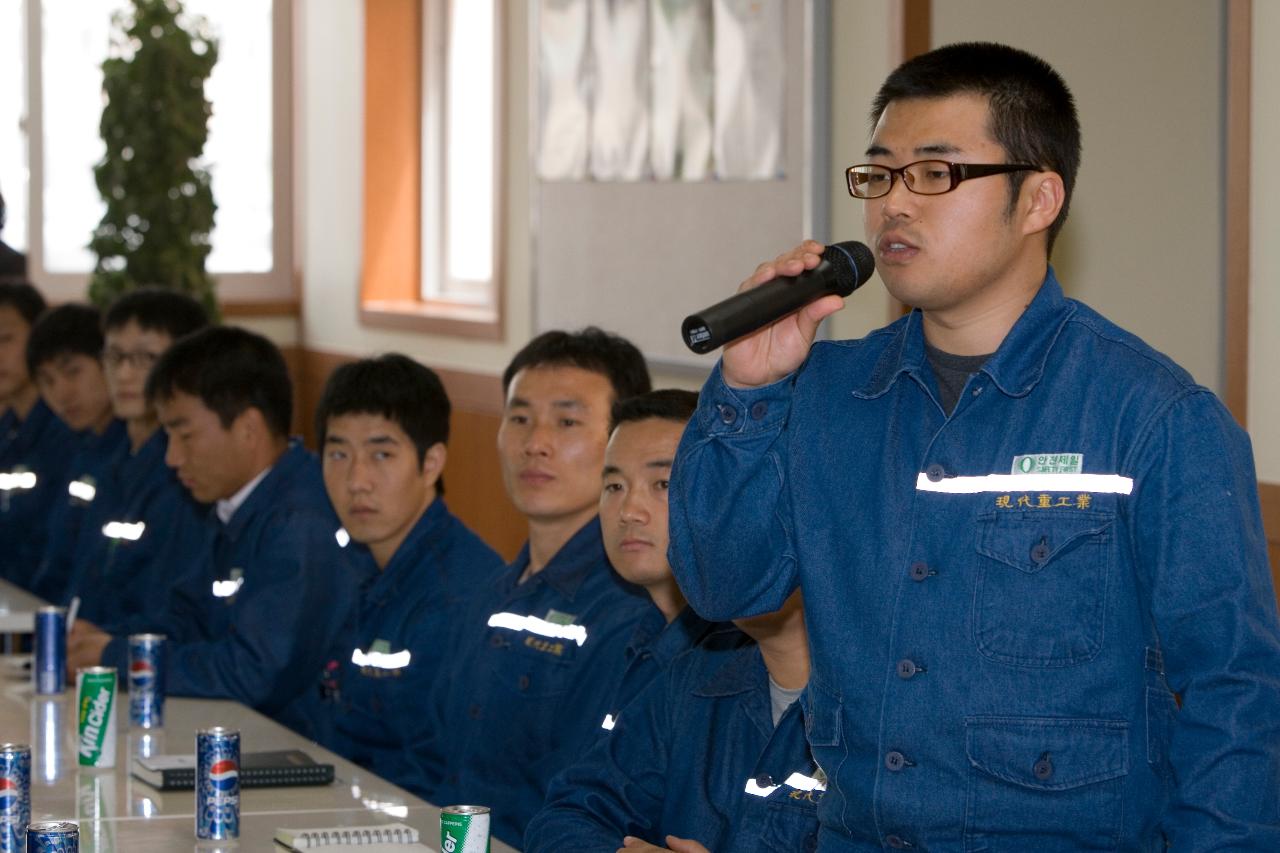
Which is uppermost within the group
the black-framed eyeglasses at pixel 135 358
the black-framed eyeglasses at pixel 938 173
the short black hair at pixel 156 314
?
the black-framed eyeglasses at pixel 938 173

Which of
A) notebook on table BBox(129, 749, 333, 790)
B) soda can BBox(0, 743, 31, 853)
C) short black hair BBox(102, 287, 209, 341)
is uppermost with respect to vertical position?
short black hair BBox(102, 287, 209, 341)

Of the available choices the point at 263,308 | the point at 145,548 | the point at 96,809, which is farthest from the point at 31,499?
the point at 96,809

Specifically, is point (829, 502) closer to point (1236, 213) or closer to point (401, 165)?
point (1236, 213)

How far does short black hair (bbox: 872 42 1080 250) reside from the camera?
164 cm

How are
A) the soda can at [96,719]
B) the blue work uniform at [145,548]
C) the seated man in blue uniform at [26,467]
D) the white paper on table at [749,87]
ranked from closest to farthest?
the soda can at [96,719], the blue work uniform at [145,548], the white paper on table at [749,87], the seated man in blue uniform at [26,467]

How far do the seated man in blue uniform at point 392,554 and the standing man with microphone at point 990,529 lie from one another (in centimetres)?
134

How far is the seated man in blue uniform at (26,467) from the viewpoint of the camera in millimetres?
5074

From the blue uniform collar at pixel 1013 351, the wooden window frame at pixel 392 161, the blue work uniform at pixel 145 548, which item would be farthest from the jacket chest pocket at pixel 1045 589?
the wooden window frame at pixel 392 161

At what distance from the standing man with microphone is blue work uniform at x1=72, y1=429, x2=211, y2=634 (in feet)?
7.73

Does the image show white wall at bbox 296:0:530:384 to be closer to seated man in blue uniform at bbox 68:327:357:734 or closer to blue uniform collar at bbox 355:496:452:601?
seated man in blue uniform at bbox 68:327:357:734

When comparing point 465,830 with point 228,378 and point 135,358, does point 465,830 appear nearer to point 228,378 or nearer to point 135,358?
point 228,378

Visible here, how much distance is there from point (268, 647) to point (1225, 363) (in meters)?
1.77

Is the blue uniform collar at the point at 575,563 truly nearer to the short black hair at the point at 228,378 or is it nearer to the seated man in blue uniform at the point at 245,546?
the seated man in blue uniform at the point at 245,546

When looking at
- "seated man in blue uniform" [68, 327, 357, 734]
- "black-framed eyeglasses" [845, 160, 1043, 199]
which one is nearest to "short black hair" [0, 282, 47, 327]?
"seated man in blue uniform" [68, 327, 357, 734]
